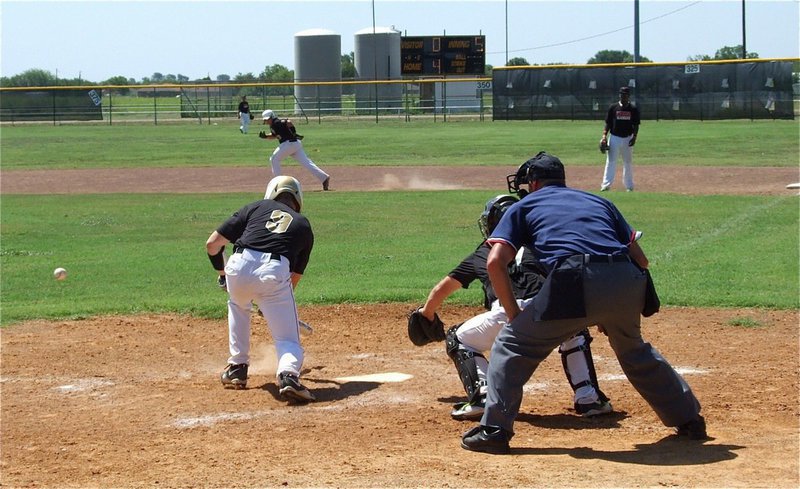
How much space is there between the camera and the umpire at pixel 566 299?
5551 millimetres

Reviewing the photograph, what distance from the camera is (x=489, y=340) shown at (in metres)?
6.73

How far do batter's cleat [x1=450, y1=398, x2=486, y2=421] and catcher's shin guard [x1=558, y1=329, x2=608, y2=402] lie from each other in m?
0.70

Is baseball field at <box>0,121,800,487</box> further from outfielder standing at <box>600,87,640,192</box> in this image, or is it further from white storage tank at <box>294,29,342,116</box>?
white storage tank at <box>294,29,342,116</box>

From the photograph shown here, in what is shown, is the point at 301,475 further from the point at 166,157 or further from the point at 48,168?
the point at 166,157

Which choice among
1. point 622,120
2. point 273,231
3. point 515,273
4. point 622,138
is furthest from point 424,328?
point 622,120

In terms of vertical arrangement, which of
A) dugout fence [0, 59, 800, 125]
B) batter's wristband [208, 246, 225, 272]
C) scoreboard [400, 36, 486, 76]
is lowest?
batter's wristband [208, 246, 225, 272]

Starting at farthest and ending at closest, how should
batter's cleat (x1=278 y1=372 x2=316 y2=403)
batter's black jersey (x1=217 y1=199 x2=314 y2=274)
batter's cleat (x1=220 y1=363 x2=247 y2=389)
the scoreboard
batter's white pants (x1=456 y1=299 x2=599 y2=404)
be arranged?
the scoreboard → batter's cleat (x1=220 y1=363 x2=247 y2=389) → batter's black jersey (x1=217 y1=199 x2=314 y2=274) → batter's cleat (x1=278 y1=372 x2=316 y2=403) → batter's white pants (x1=456 y1=299 x2=599 y2=404)

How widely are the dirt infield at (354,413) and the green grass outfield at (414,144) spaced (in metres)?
19.9

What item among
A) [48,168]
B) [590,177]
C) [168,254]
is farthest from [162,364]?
[48,168]

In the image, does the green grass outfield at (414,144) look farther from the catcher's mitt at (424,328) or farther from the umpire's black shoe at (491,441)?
the umpire's black shoe at (491,441)

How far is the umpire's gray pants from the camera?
557 cm

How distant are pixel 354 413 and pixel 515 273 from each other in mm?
1526

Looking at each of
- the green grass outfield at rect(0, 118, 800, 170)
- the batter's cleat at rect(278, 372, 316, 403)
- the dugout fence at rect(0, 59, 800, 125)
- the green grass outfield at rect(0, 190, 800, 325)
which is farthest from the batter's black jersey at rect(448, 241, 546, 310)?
the dugout fence at rect(0, 59, 800, 125)

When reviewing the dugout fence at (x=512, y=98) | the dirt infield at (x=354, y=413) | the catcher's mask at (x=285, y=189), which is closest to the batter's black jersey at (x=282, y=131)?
the dirt infield at (x=354, y=413)
